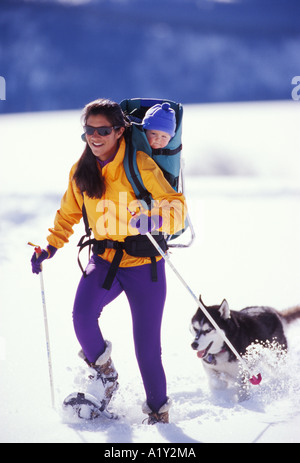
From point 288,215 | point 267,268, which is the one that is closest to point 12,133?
point 288,215

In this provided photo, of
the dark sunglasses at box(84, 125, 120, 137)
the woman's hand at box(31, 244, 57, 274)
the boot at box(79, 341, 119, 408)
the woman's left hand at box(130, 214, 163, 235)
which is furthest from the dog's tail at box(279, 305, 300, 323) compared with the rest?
the dark sunglasses at box(84, 125, 120, 137)

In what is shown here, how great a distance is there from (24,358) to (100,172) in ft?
5.29

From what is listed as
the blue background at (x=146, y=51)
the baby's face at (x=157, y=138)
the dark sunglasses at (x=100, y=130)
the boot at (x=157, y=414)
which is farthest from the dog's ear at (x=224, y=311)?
the blue background at (x=146, y=51)

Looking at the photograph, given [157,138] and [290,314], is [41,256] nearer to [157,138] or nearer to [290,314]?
[157,138]

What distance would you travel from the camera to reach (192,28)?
20.5m

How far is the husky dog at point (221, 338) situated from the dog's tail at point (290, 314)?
0.76 ft

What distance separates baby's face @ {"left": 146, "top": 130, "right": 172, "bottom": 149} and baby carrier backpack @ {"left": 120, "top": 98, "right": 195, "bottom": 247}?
3 cm

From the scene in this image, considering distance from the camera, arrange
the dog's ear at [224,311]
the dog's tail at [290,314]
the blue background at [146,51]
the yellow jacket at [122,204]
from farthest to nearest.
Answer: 1. the blue background at [146,51]
2. the dog's tail at [290,314]
3. the dog's ear at [224,311]
4. the yellow jacket at [122,204]

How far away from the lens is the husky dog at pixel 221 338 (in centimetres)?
313

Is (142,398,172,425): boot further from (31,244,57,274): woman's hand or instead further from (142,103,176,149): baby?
(142,103,176,149): baby

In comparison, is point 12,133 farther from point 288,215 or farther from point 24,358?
point 24,358

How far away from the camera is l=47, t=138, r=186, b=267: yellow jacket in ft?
7.86

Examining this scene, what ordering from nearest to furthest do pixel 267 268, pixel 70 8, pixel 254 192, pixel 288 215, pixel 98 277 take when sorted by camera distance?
1. pixel 98 277
2. pixel 267 268
3. pixel 288 215
4. pixel 254 192
5. pixel 70 8

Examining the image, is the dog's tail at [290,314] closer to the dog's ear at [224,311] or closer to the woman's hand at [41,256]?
the dog's ear at [224,311]
